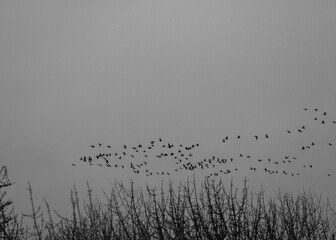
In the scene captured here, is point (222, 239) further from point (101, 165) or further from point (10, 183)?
point (101, 165)

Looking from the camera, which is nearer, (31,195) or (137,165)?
(31,195)

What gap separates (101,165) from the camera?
3098cm

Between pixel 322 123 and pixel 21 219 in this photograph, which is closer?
pixel 21 219

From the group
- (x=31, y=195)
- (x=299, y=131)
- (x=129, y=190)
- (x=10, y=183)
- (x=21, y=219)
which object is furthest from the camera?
(x=299, y=131)

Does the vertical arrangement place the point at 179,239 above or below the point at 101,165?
below

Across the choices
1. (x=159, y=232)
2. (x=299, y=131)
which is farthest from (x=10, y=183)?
(x=299, y=131)

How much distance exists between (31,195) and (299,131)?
1953 cm

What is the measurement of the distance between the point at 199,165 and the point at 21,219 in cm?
2058

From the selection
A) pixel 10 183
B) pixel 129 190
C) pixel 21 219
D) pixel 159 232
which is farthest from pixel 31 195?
pixel 159 232

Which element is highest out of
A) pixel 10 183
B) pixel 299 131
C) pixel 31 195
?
pixel 299 131

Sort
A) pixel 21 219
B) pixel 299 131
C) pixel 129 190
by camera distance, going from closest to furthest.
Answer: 1. pixel 129 190
2. pixel 21 219
3. pixel 299 131

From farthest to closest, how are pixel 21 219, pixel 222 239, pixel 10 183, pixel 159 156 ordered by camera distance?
pixel 159 156 → pixel 10 183 → pixel 21 219 → pixel 222 239

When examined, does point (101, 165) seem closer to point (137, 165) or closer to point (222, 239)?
point (137, 165)

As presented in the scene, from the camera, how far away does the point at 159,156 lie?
109 ft
